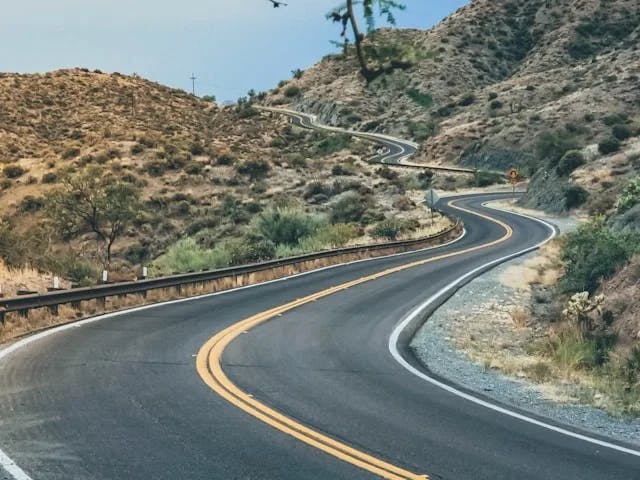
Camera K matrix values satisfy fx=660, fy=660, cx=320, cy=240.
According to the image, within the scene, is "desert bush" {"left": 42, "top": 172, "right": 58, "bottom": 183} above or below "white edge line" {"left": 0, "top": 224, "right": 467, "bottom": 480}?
above

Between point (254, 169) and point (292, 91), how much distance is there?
341ft

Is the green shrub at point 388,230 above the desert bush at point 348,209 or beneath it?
beneath

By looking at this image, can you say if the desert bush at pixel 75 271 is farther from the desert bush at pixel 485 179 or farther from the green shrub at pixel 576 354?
the desert bush at pixel 485 179

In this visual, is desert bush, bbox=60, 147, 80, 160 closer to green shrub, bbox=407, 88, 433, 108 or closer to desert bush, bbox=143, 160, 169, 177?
desert bush, bbox=143, 160, 169, 177

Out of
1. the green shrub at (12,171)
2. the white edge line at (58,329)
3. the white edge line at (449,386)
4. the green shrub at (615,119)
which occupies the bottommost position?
the white edge line at (449,386)

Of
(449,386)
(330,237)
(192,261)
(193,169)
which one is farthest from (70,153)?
(449,386)

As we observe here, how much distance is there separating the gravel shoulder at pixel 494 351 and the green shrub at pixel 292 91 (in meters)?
136

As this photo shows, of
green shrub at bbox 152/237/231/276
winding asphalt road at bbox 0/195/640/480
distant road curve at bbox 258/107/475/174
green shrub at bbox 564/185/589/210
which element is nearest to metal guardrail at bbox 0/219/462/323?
winding asphalt road at bbox 0/195/640/480

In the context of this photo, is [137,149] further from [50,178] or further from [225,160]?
[50,178]

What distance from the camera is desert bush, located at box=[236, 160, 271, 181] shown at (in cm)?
5400

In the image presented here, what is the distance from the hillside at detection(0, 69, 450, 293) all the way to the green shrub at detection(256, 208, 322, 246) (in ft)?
1.34

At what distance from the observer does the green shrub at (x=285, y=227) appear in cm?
3527

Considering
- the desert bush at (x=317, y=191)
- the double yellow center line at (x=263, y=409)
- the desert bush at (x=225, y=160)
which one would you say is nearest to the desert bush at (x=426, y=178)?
the desert bush at (x=317, y=191)

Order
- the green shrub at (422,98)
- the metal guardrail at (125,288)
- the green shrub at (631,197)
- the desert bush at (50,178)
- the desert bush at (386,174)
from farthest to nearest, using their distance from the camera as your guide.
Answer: the desert bush at (386,174) < the desert bush at (50,178) < the green shrub at (631,197) < the metal guardrail at (125,288) < the green shrub at (422,98)
